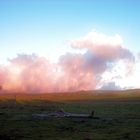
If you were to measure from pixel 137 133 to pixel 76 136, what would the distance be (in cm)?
834

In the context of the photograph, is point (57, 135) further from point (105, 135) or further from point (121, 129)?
point (121, 129)

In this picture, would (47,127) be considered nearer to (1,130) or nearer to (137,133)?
(1,130)

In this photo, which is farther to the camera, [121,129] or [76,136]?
[121,129]

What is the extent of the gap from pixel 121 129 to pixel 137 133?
14.1ft

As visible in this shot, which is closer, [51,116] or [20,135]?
[20,135]

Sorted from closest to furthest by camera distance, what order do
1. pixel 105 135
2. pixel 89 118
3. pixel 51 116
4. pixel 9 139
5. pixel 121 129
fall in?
pixel 9 139
pixel 105 135
pixel 121 129
pixel 89 118
pixel 51 116

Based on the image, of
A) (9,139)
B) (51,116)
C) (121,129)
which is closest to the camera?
(9,139)

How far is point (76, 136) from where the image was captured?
3950 centimetres

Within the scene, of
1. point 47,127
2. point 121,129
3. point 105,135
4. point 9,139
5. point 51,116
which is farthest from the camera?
point 51,116

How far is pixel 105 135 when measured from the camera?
4069 cm

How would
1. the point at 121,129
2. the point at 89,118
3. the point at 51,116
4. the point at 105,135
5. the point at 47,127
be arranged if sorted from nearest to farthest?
the point at 105,135 < the point at 121,129 < the point at 47,127 < the point at 89,118 < the point at 51,116

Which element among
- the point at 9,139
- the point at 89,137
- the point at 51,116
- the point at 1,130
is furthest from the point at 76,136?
the point at 51,116

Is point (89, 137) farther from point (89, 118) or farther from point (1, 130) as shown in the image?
point (89, 118)

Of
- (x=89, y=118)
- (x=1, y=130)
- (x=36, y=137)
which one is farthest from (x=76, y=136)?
(x=89, y=118)
